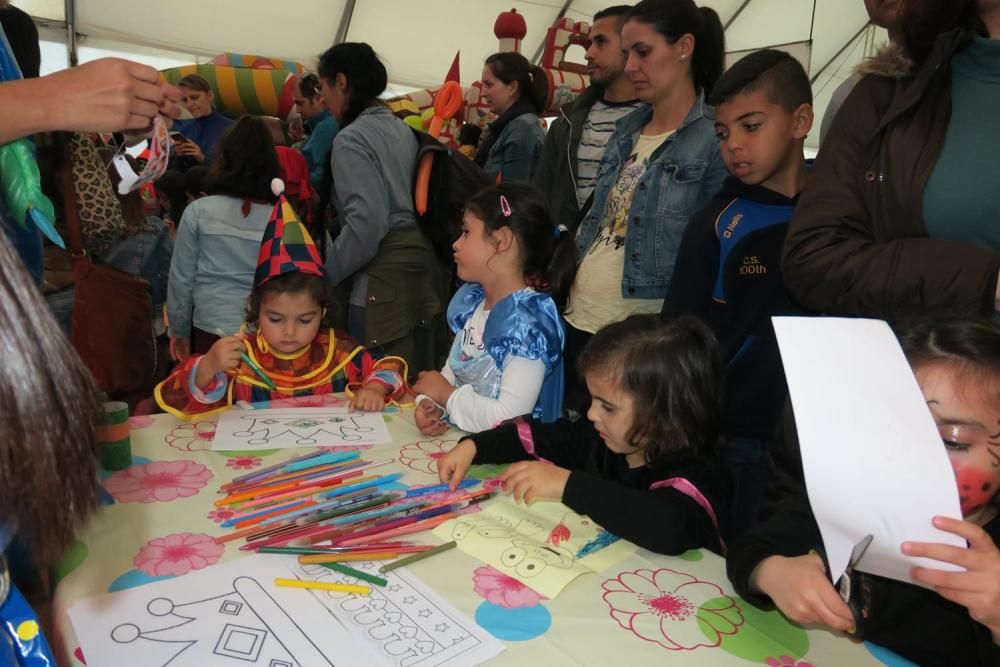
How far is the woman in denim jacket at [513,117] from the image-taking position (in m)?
3.11

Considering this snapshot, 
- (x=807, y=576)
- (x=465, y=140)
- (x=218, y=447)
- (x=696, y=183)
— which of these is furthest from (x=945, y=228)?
(x=465, y=140)

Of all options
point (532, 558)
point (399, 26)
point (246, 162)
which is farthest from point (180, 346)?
point (399, 26)

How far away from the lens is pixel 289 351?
72.2 inches

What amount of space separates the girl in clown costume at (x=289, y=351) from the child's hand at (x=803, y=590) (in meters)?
1.00

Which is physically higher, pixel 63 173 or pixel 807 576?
pixel 63 173

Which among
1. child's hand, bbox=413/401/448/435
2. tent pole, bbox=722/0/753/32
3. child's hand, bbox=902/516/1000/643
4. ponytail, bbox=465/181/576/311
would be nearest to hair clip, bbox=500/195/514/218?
ponytail, bbox=465/181/576/311

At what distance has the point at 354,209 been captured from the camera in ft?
7.98

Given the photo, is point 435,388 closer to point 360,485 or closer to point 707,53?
point 360,485

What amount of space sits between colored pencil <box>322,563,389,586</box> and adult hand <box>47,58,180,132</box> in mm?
739

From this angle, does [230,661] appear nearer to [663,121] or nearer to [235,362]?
[235,362]

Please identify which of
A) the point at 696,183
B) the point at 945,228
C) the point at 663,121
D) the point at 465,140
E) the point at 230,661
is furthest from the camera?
the point at 465,140

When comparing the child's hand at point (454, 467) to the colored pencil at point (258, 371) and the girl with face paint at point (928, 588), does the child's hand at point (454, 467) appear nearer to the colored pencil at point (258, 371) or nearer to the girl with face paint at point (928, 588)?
the girl with face paint at point (928, 588)

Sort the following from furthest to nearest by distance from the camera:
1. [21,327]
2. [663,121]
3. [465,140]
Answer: [465,140]
[663,121]
[21,327]

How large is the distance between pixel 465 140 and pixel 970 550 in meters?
4.41
